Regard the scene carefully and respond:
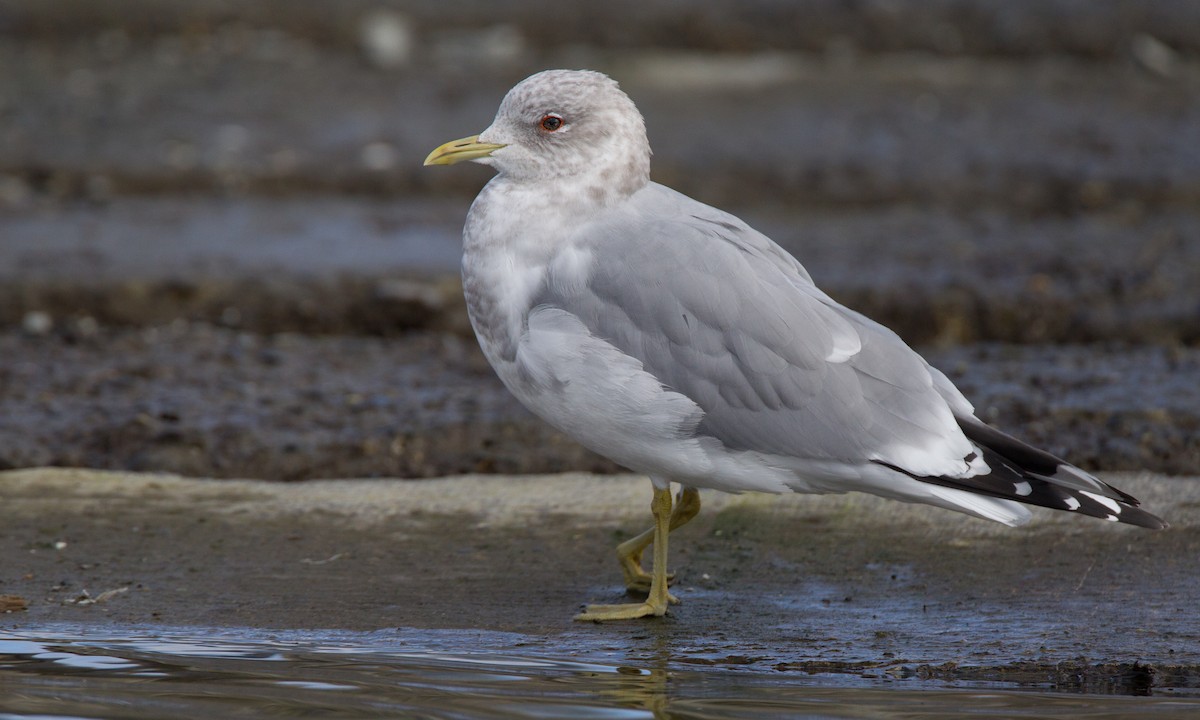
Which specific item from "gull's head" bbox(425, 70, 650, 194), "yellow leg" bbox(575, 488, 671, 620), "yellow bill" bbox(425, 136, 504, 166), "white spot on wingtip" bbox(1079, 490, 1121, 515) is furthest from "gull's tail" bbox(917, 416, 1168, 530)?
"yellow bill" bbox(425, 136, 504, 166)

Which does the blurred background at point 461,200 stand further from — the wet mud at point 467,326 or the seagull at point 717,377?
the seagull at point 717,377

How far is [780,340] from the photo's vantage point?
133 inches

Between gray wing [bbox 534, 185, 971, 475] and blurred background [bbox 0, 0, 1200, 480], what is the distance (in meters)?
1.33

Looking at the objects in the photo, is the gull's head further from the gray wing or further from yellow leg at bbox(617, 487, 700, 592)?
yellow leg at bbox(617, 487, 700, 592)

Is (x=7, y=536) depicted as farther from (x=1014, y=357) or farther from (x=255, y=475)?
(x=1014, y=357)

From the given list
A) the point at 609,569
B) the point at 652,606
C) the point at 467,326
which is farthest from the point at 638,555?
the point at 467,326

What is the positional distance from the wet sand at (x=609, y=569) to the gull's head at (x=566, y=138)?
0.95m

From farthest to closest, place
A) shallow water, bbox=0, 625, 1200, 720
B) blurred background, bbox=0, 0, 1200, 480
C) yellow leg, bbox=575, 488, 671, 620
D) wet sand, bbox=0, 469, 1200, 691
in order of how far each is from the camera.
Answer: blurred background, bbox=0, 0, 1200, 480
yellow leg, bbox=575, 488, 671, 620
wet sand, bbox=0, 469, 1200, 691
shallow water, bbox=0, 625, 1200, 720

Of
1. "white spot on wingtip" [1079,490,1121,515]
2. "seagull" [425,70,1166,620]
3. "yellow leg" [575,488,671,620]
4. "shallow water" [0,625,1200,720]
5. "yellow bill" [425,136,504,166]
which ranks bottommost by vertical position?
"shallow water" [0,625,1200,720]

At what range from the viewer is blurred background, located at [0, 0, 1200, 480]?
4.95 metres

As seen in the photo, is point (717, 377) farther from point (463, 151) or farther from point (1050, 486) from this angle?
point (463, 151)

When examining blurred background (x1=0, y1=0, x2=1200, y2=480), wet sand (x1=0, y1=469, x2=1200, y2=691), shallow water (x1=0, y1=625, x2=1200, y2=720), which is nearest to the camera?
shallow water (x1=0, y1=625, x2=1200, y2=720)

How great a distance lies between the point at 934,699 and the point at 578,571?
1.08m

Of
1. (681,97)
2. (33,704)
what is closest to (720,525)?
(33,704)
